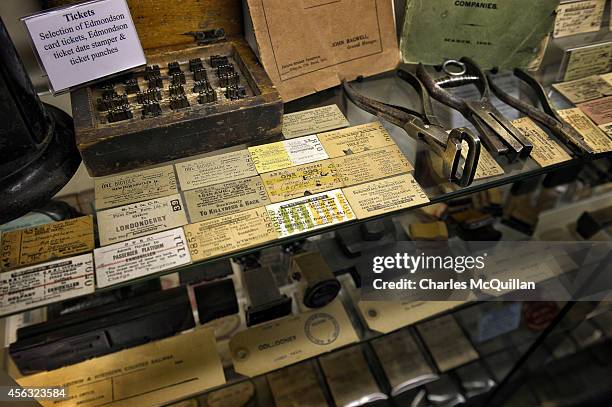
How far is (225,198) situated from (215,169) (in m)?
0.06

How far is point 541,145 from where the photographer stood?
900 millimetres

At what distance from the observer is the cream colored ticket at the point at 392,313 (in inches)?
43.8

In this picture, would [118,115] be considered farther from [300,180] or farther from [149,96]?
[300,180]

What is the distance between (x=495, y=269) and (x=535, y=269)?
107 mm

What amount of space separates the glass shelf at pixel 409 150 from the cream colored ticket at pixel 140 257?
11 millimetres

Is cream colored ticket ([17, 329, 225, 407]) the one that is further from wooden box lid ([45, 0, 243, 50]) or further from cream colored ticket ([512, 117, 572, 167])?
cream colored ticket ([512, 117, 572, 167])

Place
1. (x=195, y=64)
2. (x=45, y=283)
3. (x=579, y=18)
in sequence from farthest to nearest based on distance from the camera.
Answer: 1. (x=579, y=18)
2. (x=195, y=64)
3. (x=45, y=283)

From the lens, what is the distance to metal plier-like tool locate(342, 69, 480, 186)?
0.78 metres

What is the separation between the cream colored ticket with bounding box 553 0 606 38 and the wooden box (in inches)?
28.0

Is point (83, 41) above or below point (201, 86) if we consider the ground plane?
above

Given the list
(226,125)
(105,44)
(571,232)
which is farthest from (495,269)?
(105,44)

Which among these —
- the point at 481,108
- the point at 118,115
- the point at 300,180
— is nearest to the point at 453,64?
the point at 481,108

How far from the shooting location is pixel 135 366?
99cm

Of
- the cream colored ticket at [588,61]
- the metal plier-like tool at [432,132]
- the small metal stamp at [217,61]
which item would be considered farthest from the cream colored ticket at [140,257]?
the cream colored ticket at [588,61]
